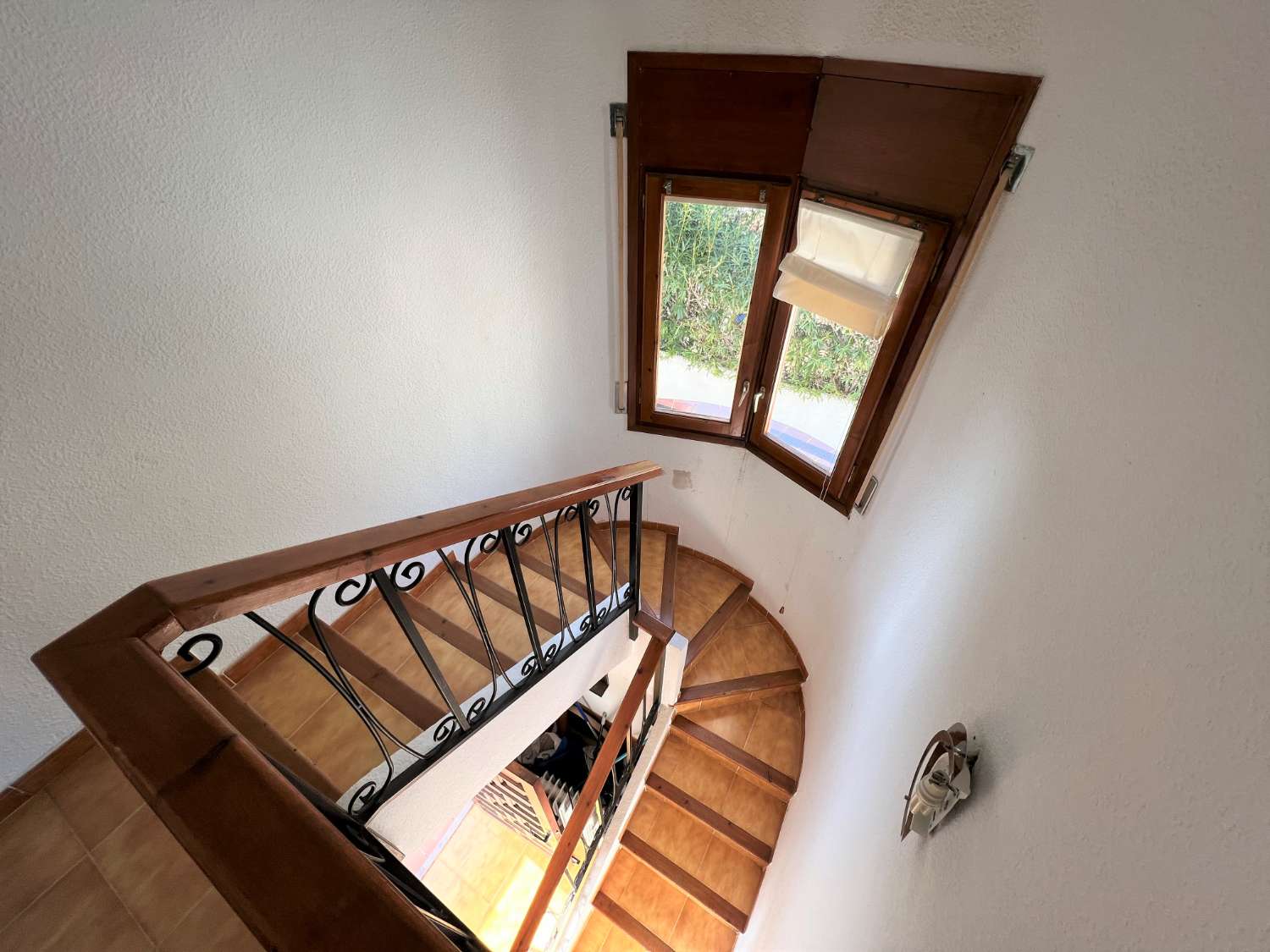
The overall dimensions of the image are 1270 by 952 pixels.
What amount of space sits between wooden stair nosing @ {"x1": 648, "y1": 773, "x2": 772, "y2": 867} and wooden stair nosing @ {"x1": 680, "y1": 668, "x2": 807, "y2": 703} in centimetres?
44

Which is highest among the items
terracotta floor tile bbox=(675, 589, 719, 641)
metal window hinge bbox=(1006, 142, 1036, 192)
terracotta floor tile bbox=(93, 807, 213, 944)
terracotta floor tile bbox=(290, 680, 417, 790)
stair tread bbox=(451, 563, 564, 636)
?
metal window hinge bbox=(1006, 142, 1036, 192)

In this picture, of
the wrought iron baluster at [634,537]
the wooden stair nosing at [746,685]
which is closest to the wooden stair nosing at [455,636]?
the wrought iron baluster at [634,537]

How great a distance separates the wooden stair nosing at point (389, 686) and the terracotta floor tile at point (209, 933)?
23.3 inches

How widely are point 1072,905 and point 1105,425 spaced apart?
67 cm

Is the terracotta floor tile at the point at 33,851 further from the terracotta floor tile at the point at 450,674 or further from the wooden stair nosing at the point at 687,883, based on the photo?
the wooden stair nosing at the point at 687,883

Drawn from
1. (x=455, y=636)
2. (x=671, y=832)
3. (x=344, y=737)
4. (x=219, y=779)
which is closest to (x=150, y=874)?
(x=344, y=737)

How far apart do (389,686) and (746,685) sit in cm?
185

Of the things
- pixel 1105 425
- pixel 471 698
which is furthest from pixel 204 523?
pixel 1105 425

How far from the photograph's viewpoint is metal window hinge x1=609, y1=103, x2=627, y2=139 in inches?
79.7

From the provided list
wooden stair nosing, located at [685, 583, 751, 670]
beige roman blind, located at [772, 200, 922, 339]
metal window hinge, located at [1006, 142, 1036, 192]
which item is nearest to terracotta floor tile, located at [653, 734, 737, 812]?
wooden stair nosing, located at [685, 583, 751, 670]

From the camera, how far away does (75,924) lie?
120 centimetres

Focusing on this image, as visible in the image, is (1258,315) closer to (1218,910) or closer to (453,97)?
(1218,910)

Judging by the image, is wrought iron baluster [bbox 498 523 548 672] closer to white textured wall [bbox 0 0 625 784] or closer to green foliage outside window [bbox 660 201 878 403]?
white textured wall [bbox 0 0 625 784]

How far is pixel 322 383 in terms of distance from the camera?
1.77 meters
